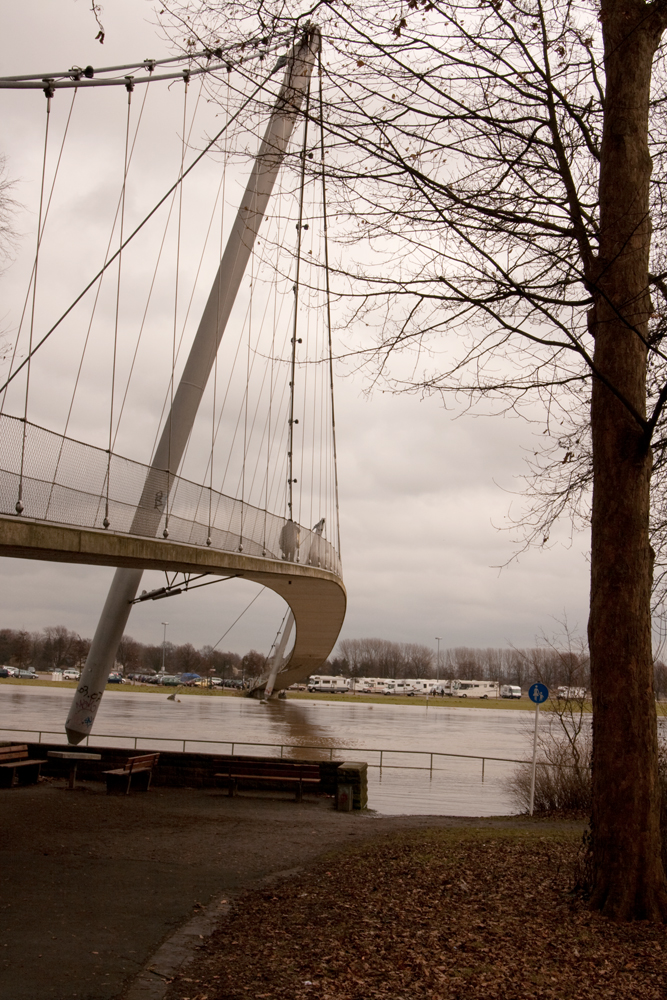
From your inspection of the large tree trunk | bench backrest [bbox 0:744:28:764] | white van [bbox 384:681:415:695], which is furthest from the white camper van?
the large tree trunk

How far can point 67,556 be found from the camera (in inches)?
548

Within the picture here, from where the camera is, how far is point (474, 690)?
12738cm

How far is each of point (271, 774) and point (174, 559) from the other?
4.44 meters

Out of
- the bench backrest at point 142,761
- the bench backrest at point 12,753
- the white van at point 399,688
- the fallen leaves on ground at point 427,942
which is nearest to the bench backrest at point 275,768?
the bench backrest at point 142,761

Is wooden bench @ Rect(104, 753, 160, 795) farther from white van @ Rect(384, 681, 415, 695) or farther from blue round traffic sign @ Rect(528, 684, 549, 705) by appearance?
white van @ Rect(384, 681, 415, 695)

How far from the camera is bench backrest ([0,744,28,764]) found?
46.9 ft

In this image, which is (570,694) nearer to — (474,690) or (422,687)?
(474,690)

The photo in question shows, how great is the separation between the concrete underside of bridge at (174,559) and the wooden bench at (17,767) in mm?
3227

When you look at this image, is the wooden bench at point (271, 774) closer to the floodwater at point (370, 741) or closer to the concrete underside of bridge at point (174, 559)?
the floodwater at point (370, 741)

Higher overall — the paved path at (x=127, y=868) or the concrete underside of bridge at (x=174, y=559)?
the concrete underside of bridge at (x=174, y=559)

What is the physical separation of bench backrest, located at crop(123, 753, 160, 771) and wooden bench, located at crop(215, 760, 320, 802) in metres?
1.12

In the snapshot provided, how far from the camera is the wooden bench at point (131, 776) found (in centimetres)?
1414

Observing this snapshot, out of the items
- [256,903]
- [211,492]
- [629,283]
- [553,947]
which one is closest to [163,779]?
[211,492]

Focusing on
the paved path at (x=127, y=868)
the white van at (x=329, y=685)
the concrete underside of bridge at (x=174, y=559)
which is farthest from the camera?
the white van at (x=329, y=685)
